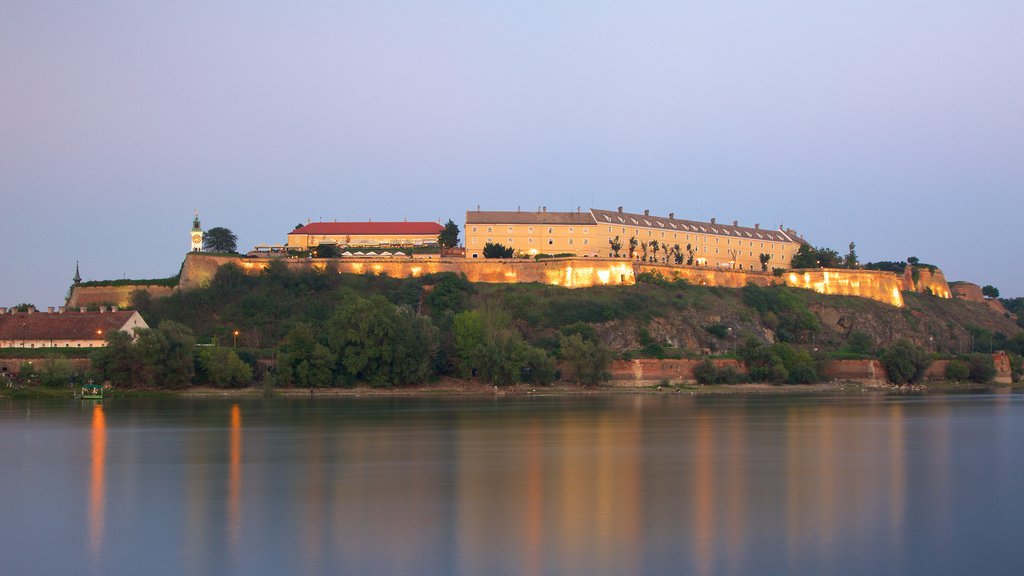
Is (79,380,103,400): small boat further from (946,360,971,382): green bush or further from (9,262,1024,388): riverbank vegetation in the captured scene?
(946,360,971,382): green bush

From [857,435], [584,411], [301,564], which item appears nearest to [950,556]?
[301,564]

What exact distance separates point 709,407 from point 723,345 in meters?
→ 15.8

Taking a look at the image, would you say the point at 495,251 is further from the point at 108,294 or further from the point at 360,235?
the point at 108,294

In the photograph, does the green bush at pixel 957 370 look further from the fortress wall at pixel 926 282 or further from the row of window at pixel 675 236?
the row of window at pixel 675 236

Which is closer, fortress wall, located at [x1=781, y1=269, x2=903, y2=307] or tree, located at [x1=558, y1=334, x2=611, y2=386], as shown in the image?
tree, located at [x1=558, y1=334, x2=611, y2=386]

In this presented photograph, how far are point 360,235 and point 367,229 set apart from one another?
3.11 ft

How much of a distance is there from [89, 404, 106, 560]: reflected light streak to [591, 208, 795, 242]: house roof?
142 feet

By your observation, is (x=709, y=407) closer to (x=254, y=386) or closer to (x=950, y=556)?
(x=254, y=386)

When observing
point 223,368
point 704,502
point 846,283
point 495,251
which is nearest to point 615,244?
point 495,251

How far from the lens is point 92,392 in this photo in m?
43.9

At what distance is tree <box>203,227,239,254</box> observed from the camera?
65.7m

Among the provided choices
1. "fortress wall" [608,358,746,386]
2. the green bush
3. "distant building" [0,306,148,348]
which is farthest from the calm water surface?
the green bush

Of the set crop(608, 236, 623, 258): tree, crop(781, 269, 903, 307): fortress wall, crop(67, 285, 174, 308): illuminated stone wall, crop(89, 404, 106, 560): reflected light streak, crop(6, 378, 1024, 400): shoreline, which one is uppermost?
crop(608, 236, 623, 258): tree

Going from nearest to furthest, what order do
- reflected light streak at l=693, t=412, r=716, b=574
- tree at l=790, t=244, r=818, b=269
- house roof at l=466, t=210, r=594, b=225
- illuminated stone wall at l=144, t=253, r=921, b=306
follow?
reflected light streak at l=693, t=412, r=716, b=574
illuminated stone wall at l=144, t=253, r=921, b=306
house roof at l=466, t=210, r=594, b=225
tree at l=790, t=244, r=818, b=269
